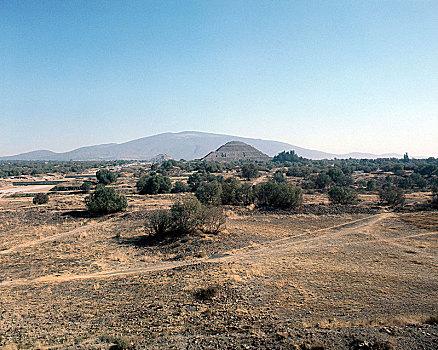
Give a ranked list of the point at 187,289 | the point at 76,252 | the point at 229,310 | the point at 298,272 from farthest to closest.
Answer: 1. the point at 76,252
2. the point at 298,272
3. the point at 187,289
4. the point at 229,310

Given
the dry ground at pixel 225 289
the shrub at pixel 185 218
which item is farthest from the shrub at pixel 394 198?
the shrub at pixel 185 218

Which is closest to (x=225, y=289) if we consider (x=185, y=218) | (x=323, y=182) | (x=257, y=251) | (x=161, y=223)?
(x=257, y=251)

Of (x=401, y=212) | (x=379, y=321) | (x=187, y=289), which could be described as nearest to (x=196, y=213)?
(x=187, y=289)

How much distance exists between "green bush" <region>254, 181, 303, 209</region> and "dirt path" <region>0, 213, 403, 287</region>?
9.58 meters

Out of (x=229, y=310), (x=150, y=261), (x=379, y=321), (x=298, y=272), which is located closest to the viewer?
(x=379, y=321)

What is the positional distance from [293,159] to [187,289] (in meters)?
176

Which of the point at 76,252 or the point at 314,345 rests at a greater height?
the point at 314,345

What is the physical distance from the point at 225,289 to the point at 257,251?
7.98m

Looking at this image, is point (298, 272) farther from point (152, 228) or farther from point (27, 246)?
point (27, 246)

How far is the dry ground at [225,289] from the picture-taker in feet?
30.0

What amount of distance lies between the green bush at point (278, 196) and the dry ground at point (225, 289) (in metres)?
12.0

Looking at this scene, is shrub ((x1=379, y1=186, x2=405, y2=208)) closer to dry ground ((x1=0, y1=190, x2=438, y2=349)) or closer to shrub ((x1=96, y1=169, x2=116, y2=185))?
dry ground ((x1=0, y1=190, x2=438, y2=349))

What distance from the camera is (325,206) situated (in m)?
39.7

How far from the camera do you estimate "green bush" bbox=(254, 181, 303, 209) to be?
128 feet
